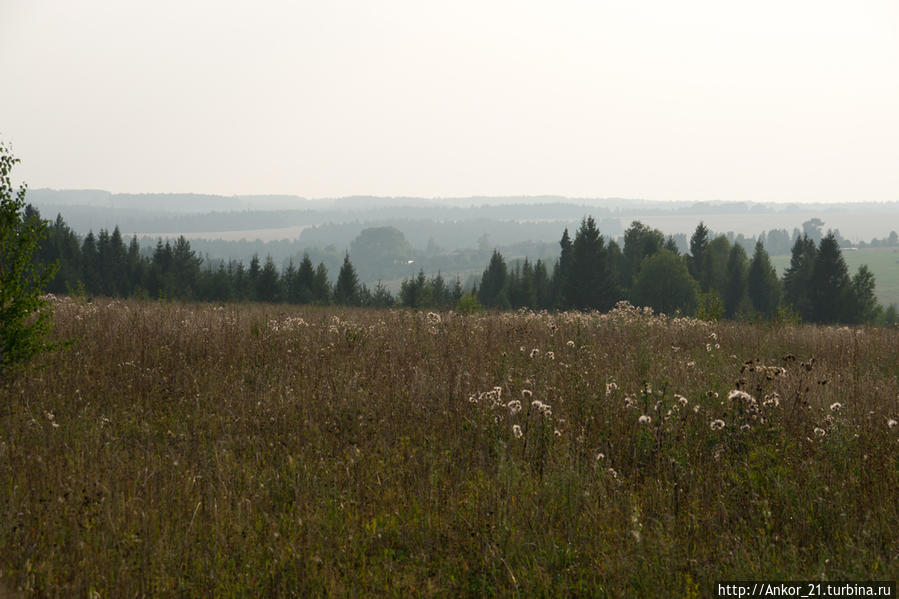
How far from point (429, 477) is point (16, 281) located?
5.87 m

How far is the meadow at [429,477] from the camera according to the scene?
353 cm

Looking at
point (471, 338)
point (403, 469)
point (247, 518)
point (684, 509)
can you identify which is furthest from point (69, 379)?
point (684, 509)

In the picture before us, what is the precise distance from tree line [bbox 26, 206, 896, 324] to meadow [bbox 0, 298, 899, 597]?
47287mm

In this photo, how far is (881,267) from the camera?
165375mm

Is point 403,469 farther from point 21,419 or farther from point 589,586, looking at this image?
point 21,419

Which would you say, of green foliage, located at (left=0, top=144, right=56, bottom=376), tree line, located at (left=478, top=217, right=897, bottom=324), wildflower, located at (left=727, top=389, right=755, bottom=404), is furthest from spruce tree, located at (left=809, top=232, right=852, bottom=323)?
green foliage, located at (left=0, top=144, right=56, bottom=376)

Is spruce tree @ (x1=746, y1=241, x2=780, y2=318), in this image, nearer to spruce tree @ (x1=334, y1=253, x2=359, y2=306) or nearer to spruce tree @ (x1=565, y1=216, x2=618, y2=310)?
spruce tree @ (x1=565, y1=216, x2=618, y2=310)

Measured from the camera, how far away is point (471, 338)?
9.83m

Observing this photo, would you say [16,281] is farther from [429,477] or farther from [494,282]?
[494,282]

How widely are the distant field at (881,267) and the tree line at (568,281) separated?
147ft

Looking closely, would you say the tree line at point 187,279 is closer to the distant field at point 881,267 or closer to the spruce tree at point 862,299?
the spruce tree at point 862,299

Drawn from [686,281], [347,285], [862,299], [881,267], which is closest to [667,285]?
[686,281]

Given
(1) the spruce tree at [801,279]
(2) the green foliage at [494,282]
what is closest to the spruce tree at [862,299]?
(1) the spruce tree at [801,279]

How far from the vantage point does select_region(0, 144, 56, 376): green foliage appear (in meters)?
6.64
